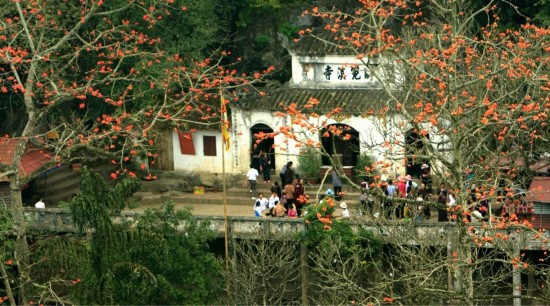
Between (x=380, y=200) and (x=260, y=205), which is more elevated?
(x=380, y=200)

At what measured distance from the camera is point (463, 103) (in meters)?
45.3

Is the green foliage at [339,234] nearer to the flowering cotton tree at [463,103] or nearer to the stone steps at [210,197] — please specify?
the flowering cotton tree at [463,103]

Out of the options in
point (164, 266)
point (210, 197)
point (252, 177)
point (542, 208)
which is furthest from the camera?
point (210, 197)

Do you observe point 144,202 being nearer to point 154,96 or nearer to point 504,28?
point 154,96

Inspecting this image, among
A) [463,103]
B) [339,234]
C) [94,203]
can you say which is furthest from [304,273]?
[463,103]

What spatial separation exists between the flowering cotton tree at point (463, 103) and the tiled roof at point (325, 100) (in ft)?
3.17

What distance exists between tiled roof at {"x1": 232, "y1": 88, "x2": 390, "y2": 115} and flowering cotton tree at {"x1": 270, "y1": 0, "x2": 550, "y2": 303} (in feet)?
3.17

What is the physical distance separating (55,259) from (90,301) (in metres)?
1.70

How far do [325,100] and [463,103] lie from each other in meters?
16.7

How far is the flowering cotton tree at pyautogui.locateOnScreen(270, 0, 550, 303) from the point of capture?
1534 inches

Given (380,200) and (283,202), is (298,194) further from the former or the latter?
(380,200)

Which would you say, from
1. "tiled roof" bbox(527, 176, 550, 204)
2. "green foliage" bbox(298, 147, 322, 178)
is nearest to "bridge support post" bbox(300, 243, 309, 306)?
"green foliage" bbox(298, 147, 322, 178)

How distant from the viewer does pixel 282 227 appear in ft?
181

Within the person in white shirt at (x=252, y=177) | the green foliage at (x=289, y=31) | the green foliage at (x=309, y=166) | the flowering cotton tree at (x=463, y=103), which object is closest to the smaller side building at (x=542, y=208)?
the flowering cotton tree at (x=463, y=103)
